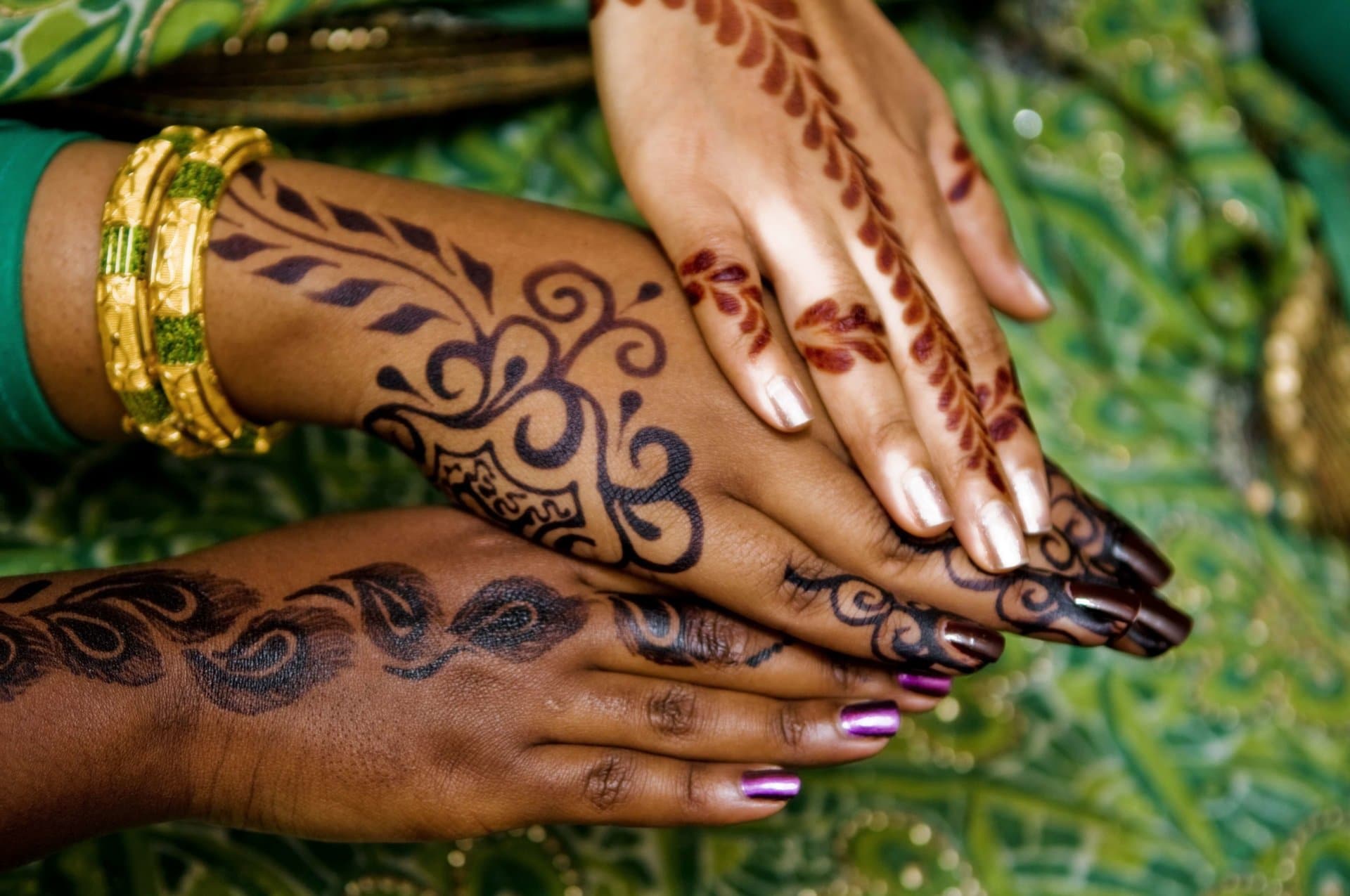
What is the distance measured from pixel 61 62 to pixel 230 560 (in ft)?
1.46

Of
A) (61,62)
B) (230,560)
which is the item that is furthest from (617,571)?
(61,62)

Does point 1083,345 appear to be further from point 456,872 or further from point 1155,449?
point 456,872

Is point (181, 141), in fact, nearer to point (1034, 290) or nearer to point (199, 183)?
point (199, 183)

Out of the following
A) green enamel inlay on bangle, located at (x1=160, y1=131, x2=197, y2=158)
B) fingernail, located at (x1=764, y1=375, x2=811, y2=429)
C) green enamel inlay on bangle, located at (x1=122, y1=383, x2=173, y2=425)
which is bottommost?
fingernail, located at (x1=764, y1=375, x2=811, y2=429)

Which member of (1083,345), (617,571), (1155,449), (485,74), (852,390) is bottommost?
(1155,449)

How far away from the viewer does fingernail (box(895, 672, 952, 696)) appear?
0.95 metres

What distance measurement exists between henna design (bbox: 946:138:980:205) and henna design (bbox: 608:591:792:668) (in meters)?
0.52

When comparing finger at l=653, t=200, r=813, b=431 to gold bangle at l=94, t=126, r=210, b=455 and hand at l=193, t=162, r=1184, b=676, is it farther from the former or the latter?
gold bangle at l=94, t=126, r=210, b=455

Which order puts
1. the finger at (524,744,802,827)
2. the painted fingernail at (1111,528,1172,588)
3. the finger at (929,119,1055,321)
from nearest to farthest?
the finger at (524,744,802,827) → the painted fingernail at (1111,528,1172,588) → the finger at (929,119,1055,321)

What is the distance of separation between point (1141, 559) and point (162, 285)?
91cm

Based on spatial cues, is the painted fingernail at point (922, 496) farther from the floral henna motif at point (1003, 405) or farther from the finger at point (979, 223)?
the finger at point (979, 223)

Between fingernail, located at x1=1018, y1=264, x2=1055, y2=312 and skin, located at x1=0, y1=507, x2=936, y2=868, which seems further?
fingernail, located at x1=1018, y1=264, x2=1055, y2=312

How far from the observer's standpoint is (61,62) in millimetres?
892

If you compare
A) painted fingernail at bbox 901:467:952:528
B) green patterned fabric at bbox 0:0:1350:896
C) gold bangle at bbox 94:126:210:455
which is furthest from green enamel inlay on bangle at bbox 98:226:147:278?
painted fingernail at bbox 901:467:952:528
